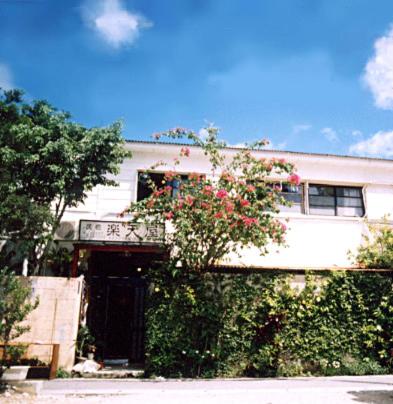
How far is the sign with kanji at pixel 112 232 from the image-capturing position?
11250mm

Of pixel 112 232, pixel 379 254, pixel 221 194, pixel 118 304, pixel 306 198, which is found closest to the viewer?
pixel 221 194

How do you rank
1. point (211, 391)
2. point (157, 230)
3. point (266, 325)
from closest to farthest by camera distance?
point (211, 391) → point (266, 325) → point (157, 230)

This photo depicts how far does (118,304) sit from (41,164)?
5.28 meters

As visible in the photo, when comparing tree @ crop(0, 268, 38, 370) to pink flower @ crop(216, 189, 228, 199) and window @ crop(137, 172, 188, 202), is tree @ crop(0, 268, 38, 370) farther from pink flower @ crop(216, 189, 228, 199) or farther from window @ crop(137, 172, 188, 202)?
window @ crop(137, 172, 188, 202)

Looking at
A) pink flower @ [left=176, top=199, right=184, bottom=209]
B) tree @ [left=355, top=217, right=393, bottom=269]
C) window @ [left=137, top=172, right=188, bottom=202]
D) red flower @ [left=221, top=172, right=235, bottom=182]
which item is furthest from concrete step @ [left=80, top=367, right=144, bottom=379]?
tree @ [left=355, top=217, right=393, bottom=269]

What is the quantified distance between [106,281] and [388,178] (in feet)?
36.6

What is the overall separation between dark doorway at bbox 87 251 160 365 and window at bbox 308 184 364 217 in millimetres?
6337

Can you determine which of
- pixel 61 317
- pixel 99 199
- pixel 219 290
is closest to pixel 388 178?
pixel 219 290

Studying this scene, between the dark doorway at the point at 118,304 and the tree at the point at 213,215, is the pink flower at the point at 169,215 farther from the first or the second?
the dark doorway at the point at 118,304

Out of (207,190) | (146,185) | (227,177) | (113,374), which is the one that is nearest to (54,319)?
(113,374)

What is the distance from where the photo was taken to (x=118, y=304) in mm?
12672

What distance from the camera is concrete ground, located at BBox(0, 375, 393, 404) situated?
7000 millimetres

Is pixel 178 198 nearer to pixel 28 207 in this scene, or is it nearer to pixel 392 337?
pixel 28 207

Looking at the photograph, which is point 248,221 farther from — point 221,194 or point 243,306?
A: point 243,306
